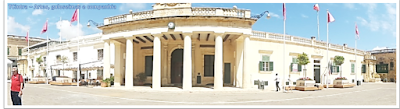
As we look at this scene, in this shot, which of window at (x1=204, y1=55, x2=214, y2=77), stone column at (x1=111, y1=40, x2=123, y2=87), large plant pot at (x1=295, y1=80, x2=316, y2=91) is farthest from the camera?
window at (x1=204, y1=55, x2=214, y2=77)

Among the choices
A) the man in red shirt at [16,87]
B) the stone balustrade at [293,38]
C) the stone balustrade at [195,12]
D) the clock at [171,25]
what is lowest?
the man in red shirt at [16,87]

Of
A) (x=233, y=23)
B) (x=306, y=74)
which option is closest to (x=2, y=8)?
(x=233, y=23)

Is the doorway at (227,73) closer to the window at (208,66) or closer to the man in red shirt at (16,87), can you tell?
the window at (208,66)

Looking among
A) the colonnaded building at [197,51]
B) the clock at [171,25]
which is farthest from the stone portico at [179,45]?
the clock at [171,25]

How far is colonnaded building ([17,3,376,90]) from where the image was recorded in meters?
18.2

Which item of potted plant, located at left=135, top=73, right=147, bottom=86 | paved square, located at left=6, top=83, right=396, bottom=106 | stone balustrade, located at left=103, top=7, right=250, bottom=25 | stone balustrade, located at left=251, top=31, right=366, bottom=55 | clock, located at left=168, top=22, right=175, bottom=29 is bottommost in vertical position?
paved square, located at left=6, top=83, right=396, bottom=106

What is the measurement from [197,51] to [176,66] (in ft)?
7.52

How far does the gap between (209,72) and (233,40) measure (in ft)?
11.1

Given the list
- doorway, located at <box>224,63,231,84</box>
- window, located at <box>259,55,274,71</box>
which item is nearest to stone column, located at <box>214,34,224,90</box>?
doorway, located at <box>224,63,231,84</box>

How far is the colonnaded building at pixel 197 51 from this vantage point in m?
18.2

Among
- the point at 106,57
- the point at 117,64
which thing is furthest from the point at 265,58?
the point at 106,57

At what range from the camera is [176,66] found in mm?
24062

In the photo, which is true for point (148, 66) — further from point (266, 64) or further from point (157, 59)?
point (266, 64)

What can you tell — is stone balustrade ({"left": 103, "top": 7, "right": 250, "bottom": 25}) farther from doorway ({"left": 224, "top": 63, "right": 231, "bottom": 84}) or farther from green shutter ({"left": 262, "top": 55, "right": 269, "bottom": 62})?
doorway ({"left": 224, "top": 63, "right": 231, "bottom": 84})
